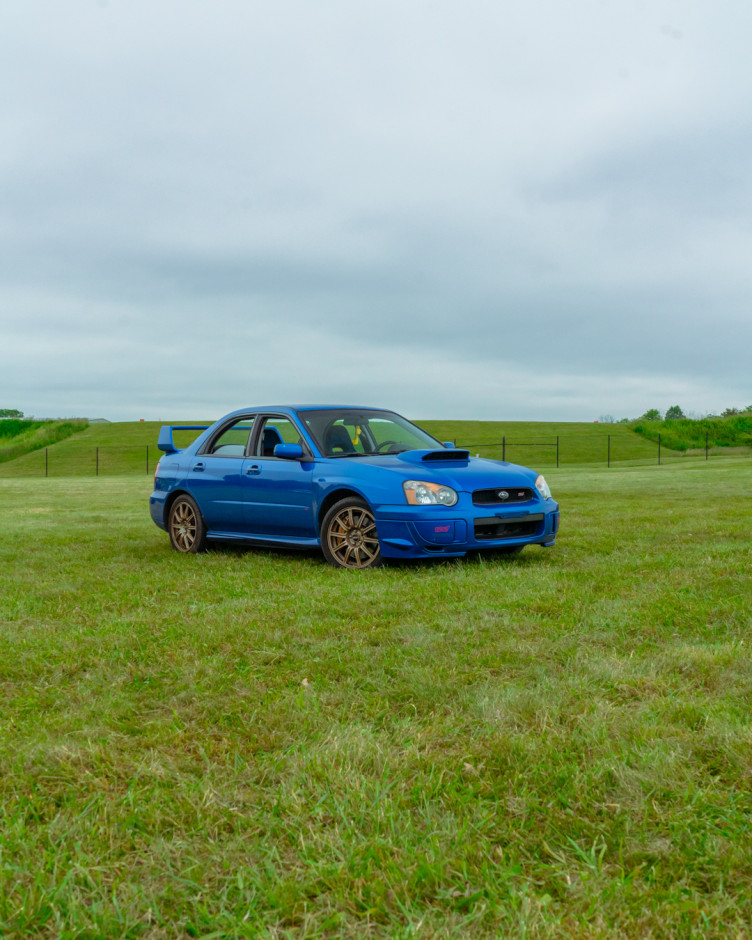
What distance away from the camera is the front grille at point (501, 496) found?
8.24 meters

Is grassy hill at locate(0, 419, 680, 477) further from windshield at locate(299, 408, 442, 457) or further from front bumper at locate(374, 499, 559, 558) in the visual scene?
front bumper at locate(374, 499, 559, 558)

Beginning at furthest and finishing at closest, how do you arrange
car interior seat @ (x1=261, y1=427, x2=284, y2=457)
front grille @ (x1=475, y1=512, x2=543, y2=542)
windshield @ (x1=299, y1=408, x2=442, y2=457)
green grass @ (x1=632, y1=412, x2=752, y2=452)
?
green grass @ (x1=632, y1=412, x2=752, y2=452) → car interior seat @ (x1=261, y1=427, x2=284, y2=457) → windshield @ (x1=299, y1=408, x2=442, y2=457) → front grille @ (x1=475, y1=512, x2=543, y2=542)

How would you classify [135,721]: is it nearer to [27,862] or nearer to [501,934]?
[27,862]

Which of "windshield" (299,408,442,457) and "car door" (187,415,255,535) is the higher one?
"windshield" (299,408,442,457)

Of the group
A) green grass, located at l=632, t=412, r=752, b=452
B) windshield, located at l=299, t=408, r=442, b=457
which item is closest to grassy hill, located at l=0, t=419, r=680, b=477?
green grass, located at l=632, t=412, r=752, b=452

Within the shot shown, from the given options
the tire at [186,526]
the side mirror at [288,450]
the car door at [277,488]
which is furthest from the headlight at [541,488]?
the tire at [186,526]

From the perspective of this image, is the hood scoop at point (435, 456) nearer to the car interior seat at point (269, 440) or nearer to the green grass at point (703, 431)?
the car interior seat at point (269, 440)

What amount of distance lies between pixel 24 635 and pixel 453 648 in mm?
2697

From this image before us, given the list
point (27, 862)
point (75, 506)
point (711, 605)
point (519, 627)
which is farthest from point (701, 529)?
point (75, 506)

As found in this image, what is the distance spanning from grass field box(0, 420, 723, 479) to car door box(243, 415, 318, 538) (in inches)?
1657

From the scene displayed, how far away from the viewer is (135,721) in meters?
3.77

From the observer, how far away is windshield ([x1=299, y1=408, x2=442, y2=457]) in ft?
30.1

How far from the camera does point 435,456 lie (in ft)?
29.3

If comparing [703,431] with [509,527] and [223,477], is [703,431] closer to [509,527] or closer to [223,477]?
[509,527]
